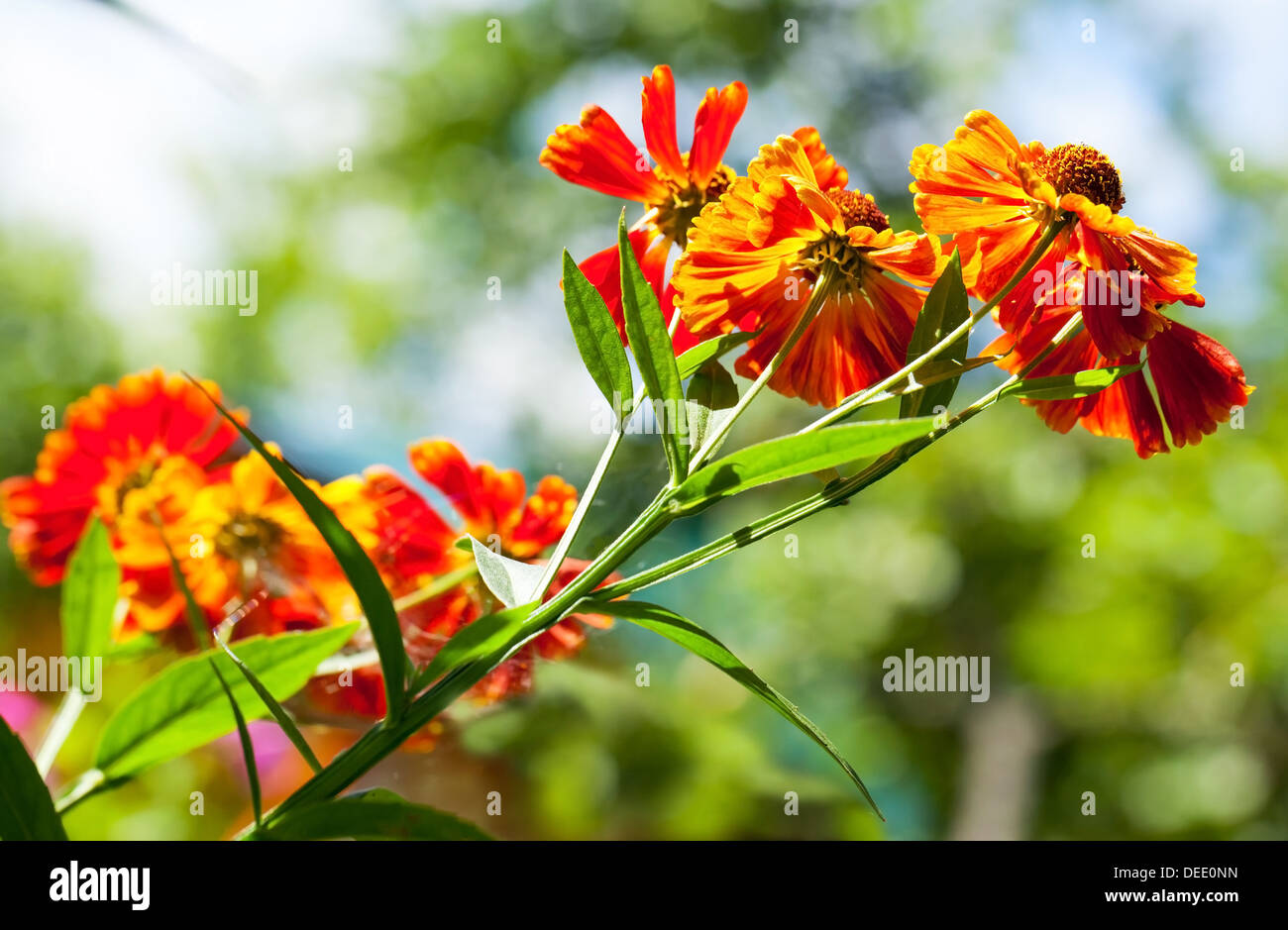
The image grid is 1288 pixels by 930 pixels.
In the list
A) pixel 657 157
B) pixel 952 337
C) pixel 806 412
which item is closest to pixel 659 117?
pixel 657 157

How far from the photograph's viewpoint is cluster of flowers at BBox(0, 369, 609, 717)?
12.1 inches

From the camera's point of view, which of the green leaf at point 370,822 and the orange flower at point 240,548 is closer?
the green leaf at point 370,822

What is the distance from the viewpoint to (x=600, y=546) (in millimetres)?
283

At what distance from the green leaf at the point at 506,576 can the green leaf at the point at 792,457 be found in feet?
0.13

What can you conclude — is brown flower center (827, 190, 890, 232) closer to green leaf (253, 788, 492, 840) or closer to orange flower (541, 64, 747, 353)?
orange flower (541, 64, 747, 353)

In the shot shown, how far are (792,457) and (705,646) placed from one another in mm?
47

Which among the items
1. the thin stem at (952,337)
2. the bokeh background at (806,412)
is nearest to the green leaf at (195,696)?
the thin stem at (952,337)

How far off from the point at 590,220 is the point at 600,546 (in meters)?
2.75

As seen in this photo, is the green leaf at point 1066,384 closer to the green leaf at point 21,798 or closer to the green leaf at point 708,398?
the green leaf at point 708,398

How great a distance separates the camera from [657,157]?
0.90 feet

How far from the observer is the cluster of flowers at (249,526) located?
307mm

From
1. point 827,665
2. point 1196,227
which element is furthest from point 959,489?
point 1196,227

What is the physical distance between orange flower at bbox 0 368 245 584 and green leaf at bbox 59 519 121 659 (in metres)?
0.04
